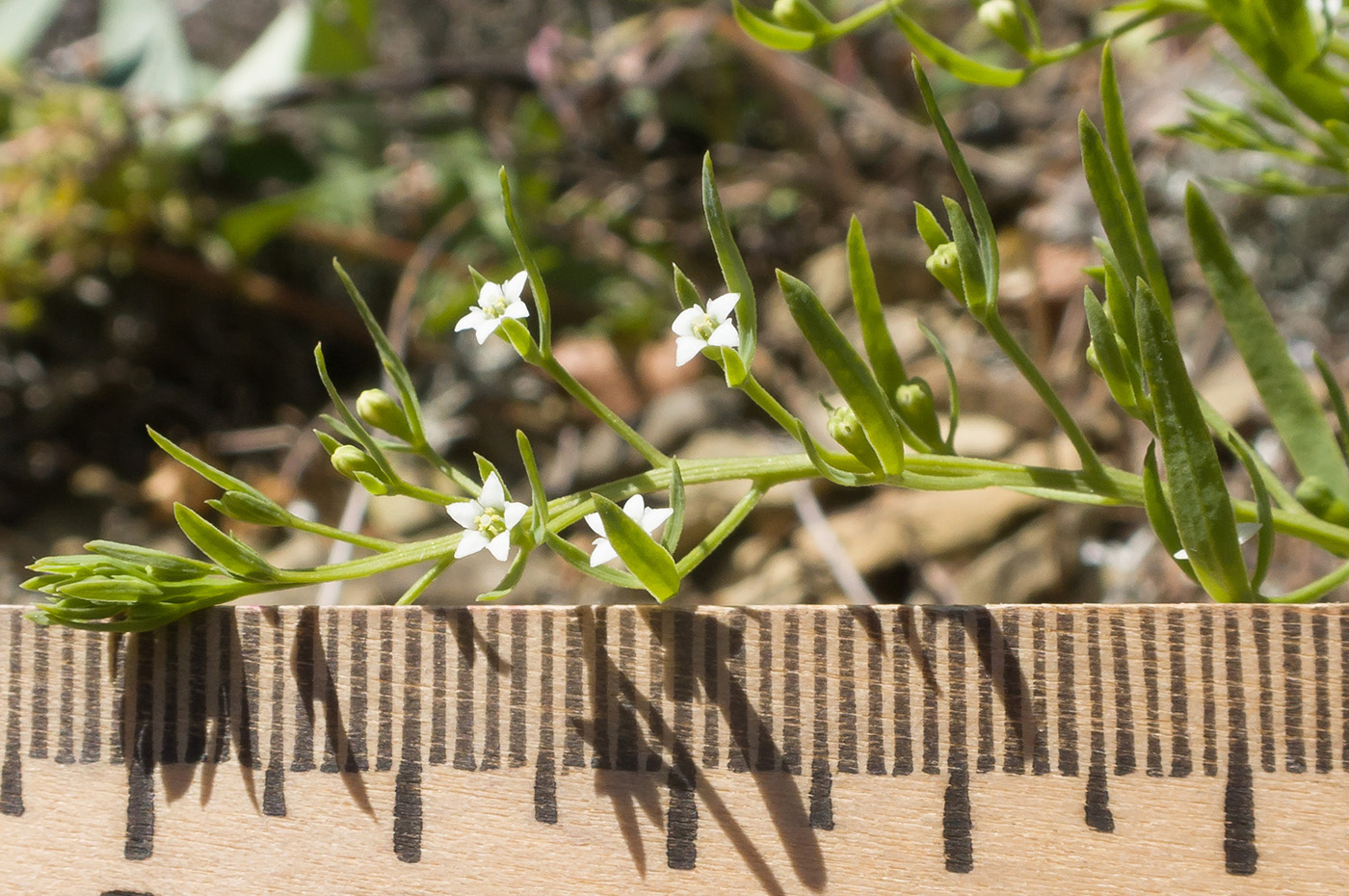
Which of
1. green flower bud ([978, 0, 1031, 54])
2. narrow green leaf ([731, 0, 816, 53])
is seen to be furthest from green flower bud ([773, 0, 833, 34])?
green flower bud ([978, 0, 1031, 54])

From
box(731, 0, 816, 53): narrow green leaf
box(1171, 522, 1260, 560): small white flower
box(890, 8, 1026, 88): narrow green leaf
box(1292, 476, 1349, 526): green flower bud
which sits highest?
box(731, 0, 816, 53): narrow green leaf

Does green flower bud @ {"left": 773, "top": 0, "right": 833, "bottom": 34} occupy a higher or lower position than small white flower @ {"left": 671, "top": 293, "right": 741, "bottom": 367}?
higher

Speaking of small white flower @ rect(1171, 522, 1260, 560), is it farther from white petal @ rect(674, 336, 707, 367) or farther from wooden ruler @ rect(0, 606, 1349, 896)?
white petal @ rect(674, 336, 707, 367)

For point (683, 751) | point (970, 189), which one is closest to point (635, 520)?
point (683, 751)

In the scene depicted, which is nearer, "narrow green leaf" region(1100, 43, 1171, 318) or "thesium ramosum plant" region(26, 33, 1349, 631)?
"thesium ramosum plant" region(26, 33, 1349, 631)

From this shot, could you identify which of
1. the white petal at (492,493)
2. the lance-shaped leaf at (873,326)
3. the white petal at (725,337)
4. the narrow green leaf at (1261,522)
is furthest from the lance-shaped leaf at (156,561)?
the narrow green leaf at (1261,522)

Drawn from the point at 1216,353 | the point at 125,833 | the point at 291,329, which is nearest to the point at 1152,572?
the point at 1216,353

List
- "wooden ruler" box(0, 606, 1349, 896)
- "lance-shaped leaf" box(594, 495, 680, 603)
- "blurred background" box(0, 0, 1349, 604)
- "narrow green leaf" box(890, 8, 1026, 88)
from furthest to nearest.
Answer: "blurred background" box(0, 0, 1349, 604) → "narrow green leaf" box(890, 8, 1026, 88) → "wooden ruler" box(0, 606, 1349, 896) → "lance-shaped leaf" box(594, 495, 680, 603)
